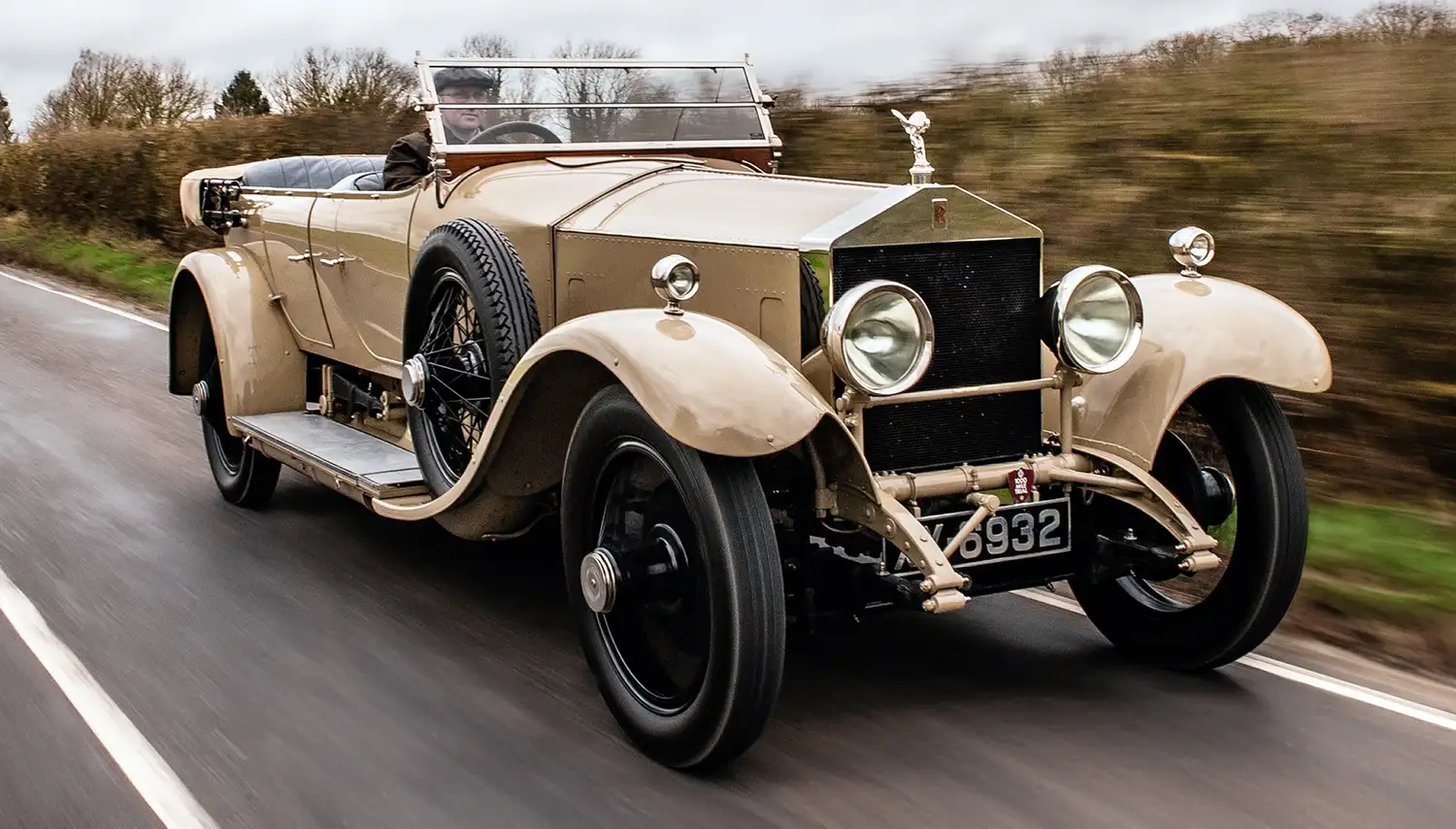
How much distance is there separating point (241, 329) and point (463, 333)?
6.72ft

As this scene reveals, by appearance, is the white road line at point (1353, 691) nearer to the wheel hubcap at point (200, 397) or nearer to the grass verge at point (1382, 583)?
the grass verge at point (1382, 583)

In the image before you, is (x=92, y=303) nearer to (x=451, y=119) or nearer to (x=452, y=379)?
(x=451, y=119)

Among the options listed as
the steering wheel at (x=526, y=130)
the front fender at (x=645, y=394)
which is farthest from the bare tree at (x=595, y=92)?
the front fender at (x=645, y=394)

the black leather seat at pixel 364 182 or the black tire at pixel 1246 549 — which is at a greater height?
the black leather seat at pixel 364 182

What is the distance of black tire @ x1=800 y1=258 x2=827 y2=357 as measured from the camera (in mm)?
3600

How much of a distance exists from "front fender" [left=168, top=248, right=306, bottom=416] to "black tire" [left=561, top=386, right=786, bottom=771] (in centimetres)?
294

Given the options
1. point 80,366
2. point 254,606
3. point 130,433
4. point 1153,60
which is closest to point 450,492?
point 254,606

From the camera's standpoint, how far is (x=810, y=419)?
10.3 ft

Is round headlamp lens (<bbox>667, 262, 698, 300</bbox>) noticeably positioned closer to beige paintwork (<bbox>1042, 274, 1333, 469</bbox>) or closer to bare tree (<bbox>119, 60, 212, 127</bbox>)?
beige paintwork (<bbox>1042, 274, 1333, 469</bbox>)

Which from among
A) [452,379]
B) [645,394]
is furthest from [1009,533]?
[452,379]

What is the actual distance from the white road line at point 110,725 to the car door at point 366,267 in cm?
157

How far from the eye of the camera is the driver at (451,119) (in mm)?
5195

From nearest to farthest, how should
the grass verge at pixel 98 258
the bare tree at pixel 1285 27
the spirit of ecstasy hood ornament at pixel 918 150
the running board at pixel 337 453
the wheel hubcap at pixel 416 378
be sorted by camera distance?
the spirit of ecstasy hood ornament at pixel 918 150 < the wheel hubcap at pixel 416 378 < the running board at pixel 337 453 < the bare tree at pixel 1285 27 < the grass verge at pixel 98 258

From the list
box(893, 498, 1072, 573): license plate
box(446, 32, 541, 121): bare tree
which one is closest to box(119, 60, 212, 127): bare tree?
Result: box(446, 32, 541, 121): bare tree
